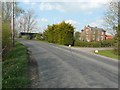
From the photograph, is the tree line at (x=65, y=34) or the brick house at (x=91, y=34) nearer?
the tree line at (x=65, y=34)

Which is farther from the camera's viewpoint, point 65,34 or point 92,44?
point 92,44

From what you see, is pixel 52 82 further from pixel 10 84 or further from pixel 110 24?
pixel 110 24

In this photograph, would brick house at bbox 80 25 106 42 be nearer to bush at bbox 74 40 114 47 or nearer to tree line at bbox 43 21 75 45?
bush at bbox 74 40 114 47

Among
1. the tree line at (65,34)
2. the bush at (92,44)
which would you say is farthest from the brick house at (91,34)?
the tree line at (65,34)

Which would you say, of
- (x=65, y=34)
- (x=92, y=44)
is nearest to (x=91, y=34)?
(x=92, y=44)

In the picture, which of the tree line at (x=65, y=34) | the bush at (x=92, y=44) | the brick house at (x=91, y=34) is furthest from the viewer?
the brick house at (x=91, y=34)

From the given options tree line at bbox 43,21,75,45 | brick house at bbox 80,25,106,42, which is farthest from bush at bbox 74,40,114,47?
brick house at bbox 80,25,106,42

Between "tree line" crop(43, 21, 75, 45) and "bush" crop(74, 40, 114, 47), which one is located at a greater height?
"tree line" crop(43, 21, 75, 45)

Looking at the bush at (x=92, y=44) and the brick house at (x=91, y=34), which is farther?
the brick house at (x=91, y=34)

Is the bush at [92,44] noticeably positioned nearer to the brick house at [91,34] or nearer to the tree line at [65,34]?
the tree line at [65,34]

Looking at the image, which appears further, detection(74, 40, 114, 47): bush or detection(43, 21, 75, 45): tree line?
detection(74, 40, 114, 47): bush

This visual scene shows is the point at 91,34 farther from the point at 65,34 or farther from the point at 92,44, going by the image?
the point at 65,34

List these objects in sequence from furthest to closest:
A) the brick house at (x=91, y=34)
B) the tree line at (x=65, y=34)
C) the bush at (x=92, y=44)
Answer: the brick house at (x=91, y=34) < the bush at (x=92, y=44) < the tree line at (x=65, y=34)

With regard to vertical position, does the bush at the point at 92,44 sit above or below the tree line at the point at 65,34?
below
